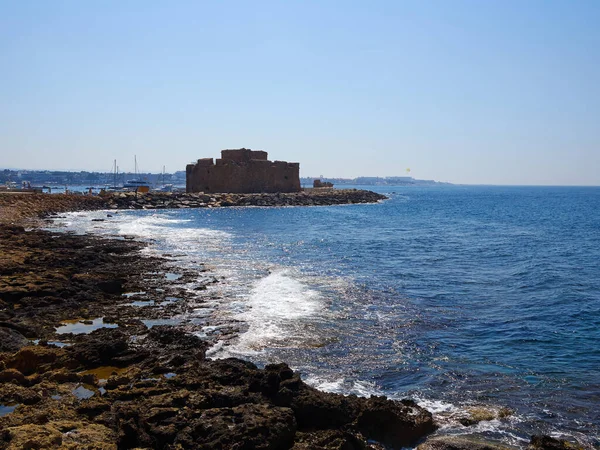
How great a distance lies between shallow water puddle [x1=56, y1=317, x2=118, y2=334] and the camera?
11.5 m

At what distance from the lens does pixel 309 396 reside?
23.7 feet

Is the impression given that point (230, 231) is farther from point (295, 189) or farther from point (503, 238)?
point (295, 189)

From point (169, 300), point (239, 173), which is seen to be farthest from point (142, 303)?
point (239, 173)

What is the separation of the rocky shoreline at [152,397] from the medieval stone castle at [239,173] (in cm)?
5865

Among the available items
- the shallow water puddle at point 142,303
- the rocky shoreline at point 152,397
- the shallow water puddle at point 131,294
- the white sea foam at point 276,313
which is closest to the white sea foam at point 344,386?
the rocky shoreline at point 152,397

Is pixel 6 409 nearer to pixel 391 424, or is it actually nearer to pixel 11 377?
pixel 11 377

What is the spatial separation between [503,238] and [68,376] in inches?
1231

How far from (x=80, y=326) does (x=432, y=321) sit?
8.38 metres

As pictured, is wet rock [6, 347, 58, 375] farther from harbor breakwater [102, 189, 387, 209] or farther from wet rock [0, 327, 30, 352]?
harbor breakwater [102, 189, 387, 209]

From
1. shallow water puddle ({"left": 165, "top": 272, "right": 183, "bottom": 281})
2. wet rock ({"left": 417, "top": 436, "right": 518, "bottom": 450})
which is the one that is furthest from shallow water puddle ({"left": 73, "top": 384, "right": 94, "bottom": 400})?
shallow water puddle ({"left": 165, "top": 272, "right": 183, "bottom": 281})

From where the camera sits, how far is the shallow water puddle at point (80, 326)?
37.6ft

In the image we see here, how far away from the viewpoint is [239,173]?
72188mm

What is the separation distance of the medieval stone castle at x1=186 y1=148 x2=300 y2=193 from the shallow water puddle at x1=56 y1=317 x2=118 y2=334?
59045 millimetres

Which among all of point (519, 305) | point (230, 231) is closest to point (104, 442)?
point (519, 305)
